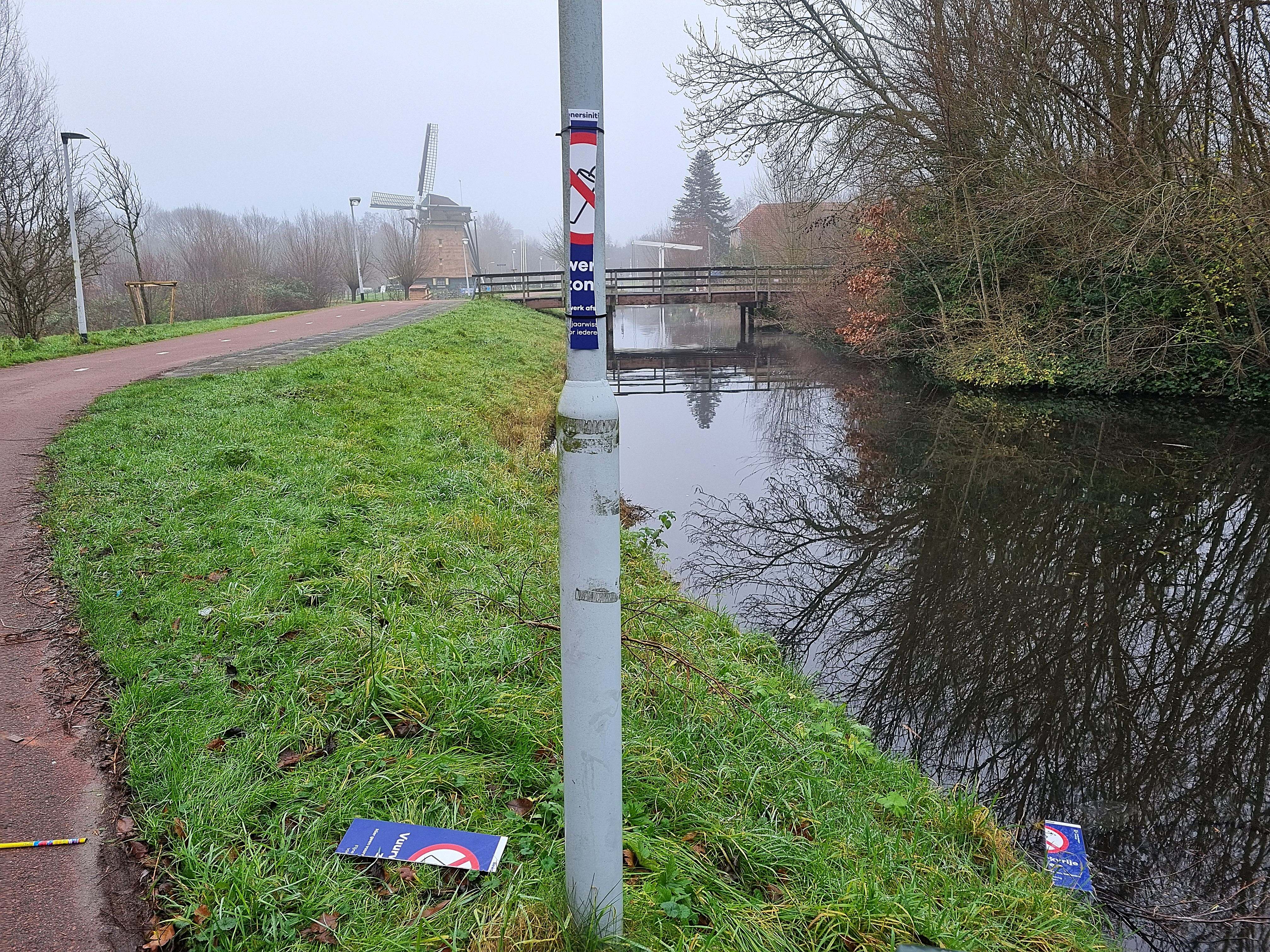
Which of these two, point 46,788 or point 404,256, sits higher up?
point 404,256

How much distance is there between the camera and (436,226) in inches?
2857

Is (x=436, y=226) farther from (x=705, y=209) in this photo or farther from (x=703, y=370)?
(x=703, y=370)

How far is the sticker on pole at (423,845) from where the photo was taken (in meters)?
2.48

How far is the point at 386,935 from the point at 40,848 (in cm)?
116

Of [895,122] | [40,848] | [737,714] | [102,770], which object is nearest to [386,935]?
[40,848]

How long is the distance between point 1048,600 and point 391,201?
77983 mm

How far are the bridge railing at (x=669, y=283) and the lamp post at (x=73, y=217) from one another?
57.3ft

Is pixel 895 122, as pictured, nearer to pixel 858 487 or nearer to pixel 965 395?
pixel 965 395

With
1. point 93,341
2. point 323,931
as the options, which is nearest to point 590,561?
point 323,931

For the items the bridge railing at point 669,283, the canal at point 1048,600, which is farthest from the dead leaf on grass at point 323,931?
the bridge railing at point 669,283

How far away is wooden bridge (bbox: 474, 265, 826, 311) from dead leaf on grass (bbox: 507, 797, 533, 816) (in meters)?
28.7

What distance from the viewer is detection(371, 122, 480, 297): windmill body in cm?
6838

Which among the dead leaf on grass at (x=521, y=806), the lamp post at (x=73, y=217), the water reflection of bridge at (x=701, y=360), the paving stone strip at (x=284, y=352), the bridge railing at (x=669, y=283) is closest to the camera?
the dead leaf on grass at (x=521, y=806)

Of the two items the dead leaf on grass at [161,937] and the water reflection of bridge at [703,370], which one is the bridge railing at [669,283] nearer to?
the water reflection of bridge at [703,370]
